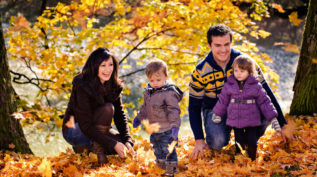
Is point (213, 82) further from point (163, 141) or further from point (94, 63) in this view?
point (94, 63)

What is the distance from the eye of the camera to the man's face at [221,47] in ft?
11.3

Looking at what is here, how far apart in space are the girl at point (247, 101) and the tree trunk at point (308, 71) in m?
1.80

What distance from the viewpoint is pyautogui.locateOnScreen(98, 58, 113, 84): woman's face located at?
11.4ft

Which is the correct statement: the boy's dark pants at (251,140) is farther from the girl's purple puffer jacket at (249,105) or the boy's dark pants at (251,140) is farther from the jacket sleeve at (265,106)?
the jacket sleeve at (265,106)

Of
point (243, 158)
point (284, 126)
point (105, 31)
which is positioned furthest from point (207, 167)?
point (105, 31)

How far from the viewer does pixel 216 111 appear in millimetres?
3342

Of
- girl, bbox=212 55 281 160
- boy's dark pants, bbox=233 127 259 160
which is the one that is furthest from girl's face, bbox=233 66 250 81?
boy's dark pants, bbox=233 127 259 160

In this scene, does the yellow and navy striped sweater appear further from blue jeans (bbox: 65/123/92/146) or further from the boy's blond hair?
blue jeans (bbox: 65/123/92/146)

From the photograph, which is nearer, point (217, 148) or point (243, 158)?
point (243, 158)

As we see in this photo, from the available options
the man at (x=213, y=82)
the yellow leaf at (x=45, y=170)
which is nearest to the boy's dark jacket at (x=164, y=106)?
the man at (x=213, y=82)

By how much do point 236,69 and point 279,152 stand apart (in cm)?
103

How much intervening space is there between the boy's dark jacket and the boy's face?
54mm

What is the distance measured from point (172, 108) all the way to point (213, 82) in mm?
790

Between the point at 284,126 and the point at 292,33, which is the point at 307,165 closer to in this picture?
the point at 284,126
